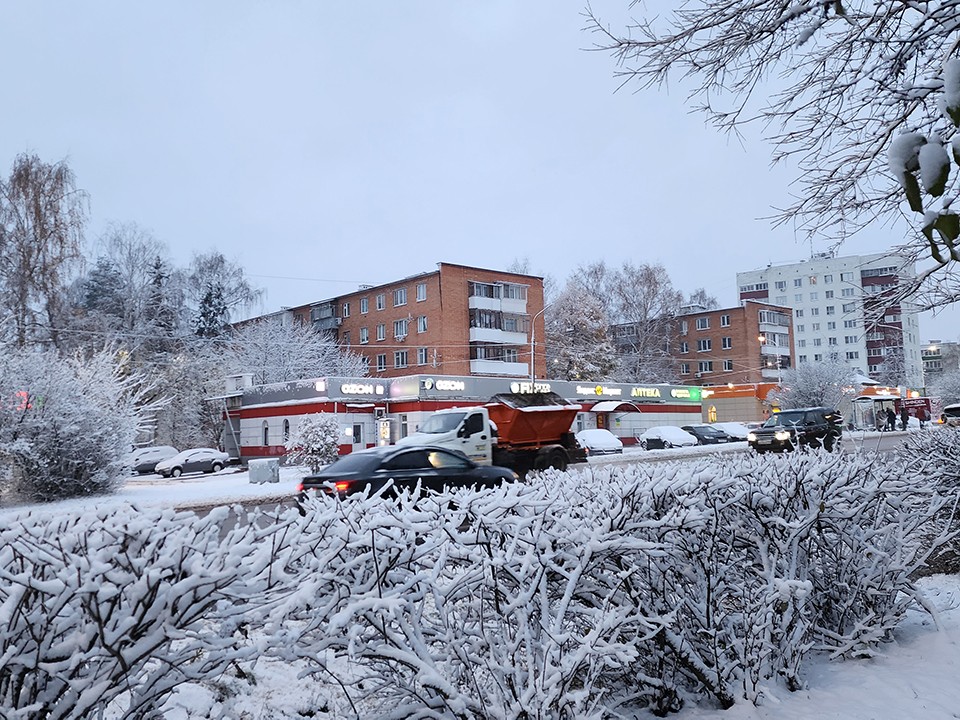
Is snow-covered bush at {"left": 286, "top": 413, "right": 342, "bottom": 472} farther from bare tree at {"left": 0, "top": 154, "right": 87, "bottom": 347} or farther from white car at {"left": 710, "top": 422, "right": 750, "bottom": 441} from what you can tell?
white car at {"left": 710, "top": 422, "right": 750, "bottom": 441}

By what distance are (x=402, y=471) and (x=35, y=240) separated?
27524 mm

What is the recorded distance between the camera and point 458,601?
137 inches

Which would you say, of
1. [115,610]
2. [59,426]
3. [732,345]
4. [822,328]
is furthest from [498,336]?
[822,328]

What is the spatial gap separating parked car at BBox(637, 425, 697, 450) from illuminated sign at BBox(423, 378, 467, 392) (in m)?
11.1

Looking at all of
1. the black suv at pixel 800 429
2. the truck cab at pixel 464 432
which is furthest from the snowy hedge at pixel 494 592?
the black suv at pixel 800 429

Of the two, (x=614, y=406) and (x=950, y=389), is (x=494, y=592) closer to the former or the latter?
(x=614, y=406)

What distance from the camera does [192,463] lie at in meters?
35.4

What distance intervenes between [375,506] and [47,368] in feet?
71.9

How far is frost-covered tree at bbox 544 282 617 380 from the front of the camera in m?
59.5

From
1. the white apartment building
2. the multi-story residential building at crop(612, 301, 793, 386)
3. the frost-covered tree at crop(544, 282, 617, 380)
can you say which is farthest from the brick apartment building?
the white apartment building

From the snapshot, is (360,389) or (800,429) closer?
(800,429)

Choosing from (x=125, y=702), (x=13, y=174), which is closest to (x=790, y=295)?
(x=13, y=174)

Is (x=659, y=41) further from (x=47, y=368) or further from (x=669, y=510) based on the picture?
(x=47, y=368)

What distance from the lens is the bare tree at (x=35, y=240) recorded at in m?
30.6
